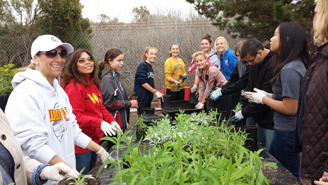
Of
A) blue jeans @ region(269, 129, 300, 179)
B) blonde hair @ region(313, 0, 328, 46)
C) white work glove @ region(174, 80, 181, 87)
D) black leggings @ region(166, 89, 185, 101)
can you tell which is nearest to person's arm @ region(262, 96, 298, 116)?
blue jeans @ region(269, 129, 300, 179)

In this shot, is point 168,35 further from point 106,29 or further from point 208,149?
point 208,149

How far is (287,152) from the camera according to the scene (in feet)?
6.64

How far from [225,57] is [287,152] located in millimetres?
2870

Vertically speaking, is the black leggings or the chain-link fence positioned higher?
the chain-link fence

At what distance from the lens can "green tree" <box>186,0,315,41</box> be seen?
532cm

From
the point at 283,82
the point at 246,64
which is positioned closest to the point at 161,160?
the point at 283,82

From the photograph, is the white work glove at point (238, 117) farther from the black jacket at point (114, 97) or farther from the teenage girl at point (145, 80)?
the teenage girl at point (145, 80)

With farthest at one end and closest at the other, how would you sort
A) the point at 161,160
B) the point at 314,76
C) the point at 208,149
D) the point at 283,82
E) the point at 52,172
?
1. the point at 283,82
2. the point at 208,149
3. the point at 314,76
4. the point at 52,172
5. the point at 161,160

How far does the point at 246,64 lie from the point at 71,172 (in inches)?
103

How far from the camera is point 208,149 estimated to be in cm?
163

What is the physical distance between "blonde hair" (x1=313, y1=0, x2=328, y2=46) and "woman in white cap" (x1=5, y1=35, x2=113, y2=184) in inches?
69.3

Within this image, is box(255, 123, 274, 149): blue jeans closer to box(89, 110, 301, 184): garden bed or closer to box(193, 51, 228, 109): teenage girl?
box(89, 110, 301, 184): garden bed

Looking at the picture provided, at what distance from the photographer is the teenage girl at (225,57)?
4.53 m

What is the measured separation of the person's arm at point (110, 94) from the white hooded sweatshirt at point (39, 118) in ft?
3.74
